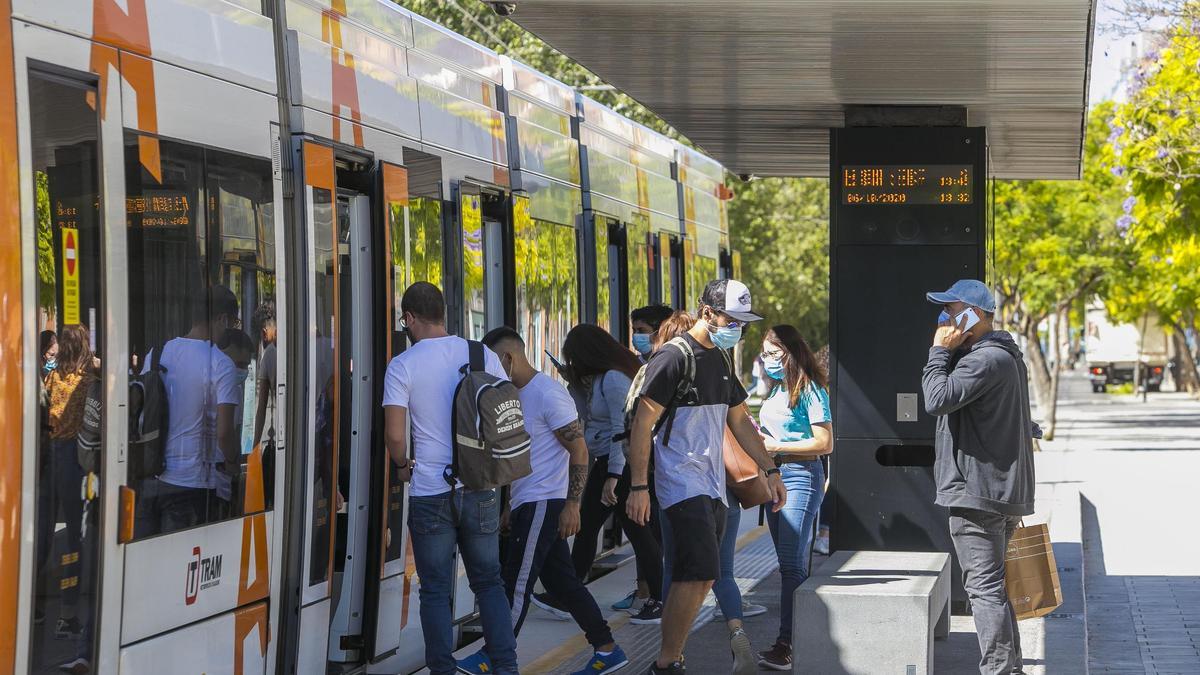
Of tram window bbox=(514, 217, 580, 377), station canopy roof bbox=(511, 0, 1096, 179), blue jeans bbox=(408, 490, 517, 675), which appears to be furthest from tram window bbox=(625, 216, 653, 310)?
blue jeans bbox=(408, 490, 517, 675)

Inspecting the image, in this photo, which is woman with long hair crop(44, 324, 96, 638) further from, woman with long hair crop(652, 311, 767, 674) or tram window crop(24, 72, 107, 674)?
woman with long hair crop(652, 311, 767, 674)

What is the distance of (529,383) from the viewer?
800 centimetres

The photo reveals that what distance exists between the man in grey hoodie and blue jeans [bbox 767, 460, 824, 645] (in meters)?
1.27

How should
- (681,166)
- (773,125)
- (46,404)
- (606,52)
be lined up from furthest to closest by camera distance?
(681,166), (773,125), (606,52), (46,404)

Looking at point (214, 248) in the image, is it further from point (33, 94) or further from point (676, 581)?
point (676, 581)

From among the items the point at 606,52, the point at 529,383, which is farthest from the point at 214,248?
the point at 606,52

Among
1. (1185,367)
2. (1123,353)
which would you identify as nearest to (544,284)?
(1185,367)

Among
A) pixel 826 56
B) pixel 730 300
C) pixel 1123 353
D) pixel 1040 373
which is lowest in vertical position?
pixel 1123 353

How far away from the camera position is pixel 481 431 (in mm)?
6996

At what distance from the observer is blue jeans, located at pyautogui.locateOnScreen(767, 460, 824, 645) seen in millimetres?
8727

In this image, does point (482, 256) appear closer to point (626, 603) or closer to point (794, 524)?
point (794, 524)

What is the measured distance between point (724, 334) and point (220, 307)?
2.57 metres

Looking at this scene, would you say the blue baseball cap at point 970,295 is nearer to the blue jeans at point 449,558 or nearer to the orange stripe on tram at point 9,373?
the blue jeans at point 449,558

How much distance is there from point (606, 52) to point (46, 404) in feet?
15.1
